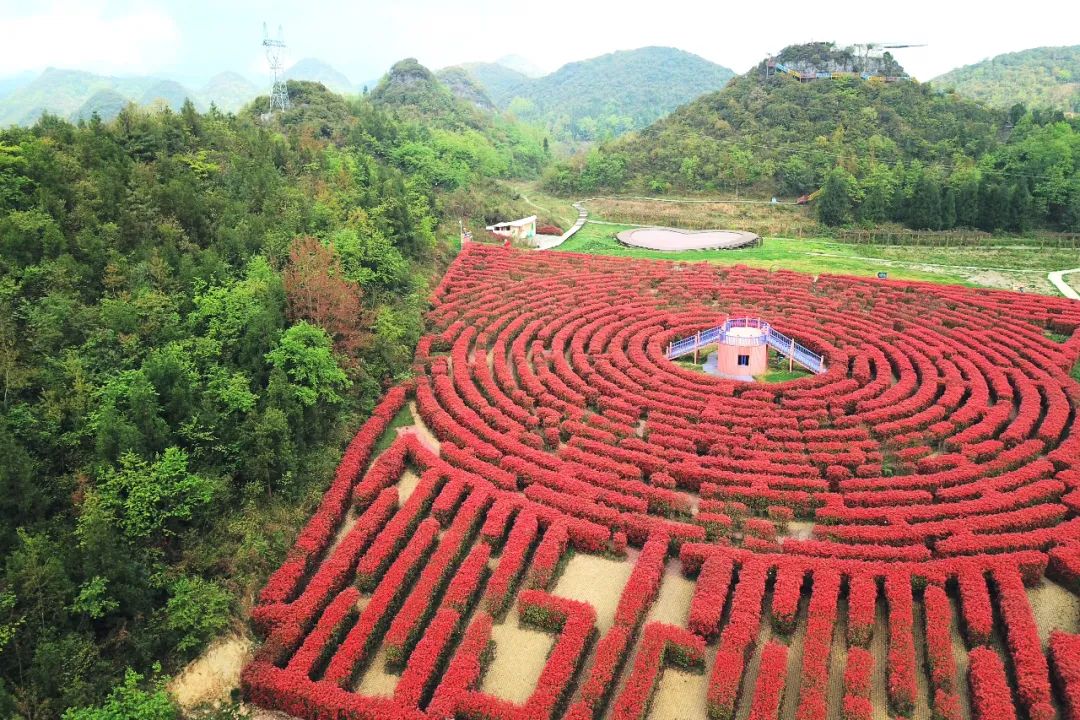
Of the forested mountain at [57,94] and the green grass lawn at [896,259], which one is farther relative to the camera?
the forested mountain at [57,94]

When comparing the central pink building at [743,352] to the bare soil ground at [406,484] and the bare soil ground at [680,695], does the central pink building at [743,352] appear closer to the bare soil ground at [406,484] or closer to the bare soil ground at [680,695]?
the bare soil ground at [406,484]

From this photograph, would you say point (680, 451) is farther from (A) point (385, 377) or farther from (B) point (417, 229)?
(B) point (417, 229)

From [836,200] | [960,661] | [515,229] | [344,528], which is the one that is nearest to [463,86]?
[515,229]

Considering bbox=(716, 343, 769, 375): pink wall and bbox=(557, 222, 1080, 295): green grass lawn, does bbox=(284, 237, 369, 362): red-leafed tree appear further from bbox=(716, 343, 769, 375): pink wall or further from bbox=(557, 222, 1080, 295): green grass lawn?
bbox=(557, 222, 1080, 295): green grass lawn

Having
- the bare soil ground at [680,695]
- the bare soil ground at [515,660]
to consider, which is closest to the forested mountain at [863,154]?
the bare soil ground at [680,695]

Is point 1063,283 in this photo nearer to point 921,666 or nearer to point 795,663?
point 921,666

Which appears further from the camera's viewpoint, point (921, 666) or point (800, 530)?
point (800, 530)
